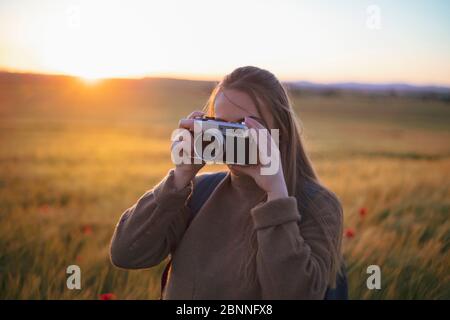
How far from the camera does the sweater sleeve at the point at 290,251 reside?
4.92ft

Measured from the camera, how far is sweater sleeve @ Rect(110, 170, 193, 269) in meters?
1.73

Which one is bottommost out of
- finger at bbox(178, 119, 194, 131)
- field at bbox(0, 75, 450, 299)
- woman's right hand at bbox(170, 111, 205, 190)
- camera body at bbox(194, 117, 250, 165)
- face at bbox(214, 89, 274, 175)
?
field at bbox(0, 75, 450, 299)

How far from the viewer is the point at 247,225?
1.69 m

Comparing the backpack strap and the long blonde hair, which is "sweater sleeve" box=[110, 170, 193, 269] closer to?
the backpack strap

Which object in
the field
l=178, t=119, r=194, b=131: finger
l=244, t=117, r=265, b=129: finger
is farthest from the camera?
the field

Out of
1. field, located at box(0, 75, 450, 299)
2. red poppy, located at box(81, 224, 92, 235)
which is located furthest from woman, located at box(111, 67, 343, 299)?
red poppy, located at box(81, 224, 92, 235)

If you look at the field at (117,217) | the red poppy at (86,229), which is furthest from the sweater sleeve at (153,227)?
the red poppy at (86,229)

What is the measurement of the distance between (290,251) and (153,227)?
1.53 feet

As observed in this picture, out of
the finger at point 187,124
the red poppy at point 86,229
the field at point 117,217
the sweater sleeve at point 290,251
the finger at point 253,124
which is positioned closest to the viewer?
the sweater sleeve at point 290,251

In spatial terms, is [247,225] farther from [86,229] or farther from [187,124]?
[86,229]

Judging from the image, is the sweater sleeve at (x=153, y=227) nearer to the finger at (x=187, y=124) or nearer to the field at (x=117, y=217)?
the finger at (x=187, y=124)

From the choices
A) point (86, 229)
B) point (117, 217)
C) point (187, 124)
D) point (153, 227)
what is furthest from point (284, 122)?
point (117, 217)
